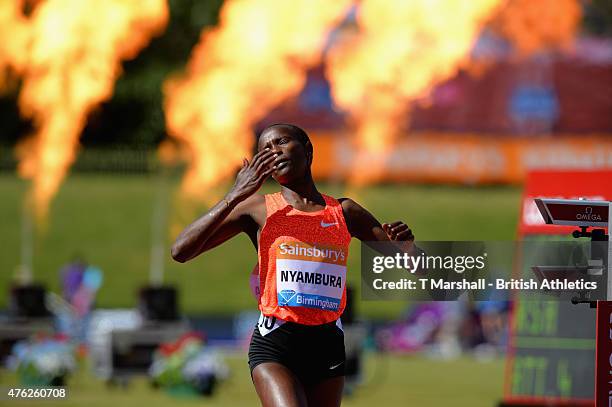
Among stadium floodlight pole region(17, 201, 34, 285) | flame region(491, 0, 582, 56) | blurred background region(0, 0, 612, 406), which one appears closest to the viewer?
blurred background region(0, 0, 612, 406)

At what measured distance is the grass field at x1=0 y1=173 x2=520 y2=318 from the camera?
111 feet

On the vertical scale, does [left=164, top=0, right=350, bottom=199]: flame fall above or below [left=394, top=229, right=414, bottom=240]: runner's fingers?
above

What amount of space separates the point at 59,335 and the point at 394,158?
25.5 meters

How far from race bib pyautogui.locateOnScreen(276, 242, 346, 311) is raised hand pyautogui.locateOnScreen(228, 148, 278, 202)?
0.38 meters

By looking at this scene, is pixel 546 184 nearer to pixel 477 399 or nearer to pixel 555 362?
pixel 555 362

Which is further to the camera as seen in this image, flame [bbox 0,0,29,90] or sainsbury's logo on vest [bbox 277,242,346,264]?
flame [bbox 0,0,29,90]

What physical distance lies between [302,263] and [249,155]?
25028 millimetres

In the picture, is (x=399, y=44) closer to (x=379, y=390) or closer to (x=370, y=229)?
(x=379, y=390)

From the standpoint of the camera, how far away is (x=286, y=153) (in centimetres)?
655

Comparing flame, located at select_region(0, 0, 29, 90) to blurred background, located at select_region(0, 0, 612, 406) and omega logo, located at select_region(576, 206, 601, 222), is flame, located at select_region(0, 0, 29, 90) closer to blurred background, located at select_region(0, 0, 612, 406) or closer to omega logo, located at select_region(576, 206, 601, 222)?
blurred background, located at select_region(0, 0, 612, 406)

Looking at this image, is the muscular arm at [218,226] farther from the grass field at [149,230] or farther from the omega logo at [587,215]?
the grass field at [149,230]

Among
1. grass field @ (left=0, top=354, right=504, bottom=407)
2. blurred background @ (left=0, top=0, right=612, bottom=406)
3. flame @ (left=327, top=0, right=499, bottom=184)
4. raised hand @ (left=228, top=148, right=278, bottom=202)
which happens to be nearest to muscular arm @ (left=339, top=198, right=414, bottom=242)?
raised hand @ (left=228, top=148, right=278, bottom=202)

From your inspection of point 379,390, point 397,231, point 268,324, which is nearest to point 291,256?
point 268,324

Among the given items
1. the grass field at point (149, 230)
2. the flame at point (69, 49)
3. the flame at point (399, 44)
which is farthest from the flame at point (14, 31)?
the grass field at point (149, 230)
